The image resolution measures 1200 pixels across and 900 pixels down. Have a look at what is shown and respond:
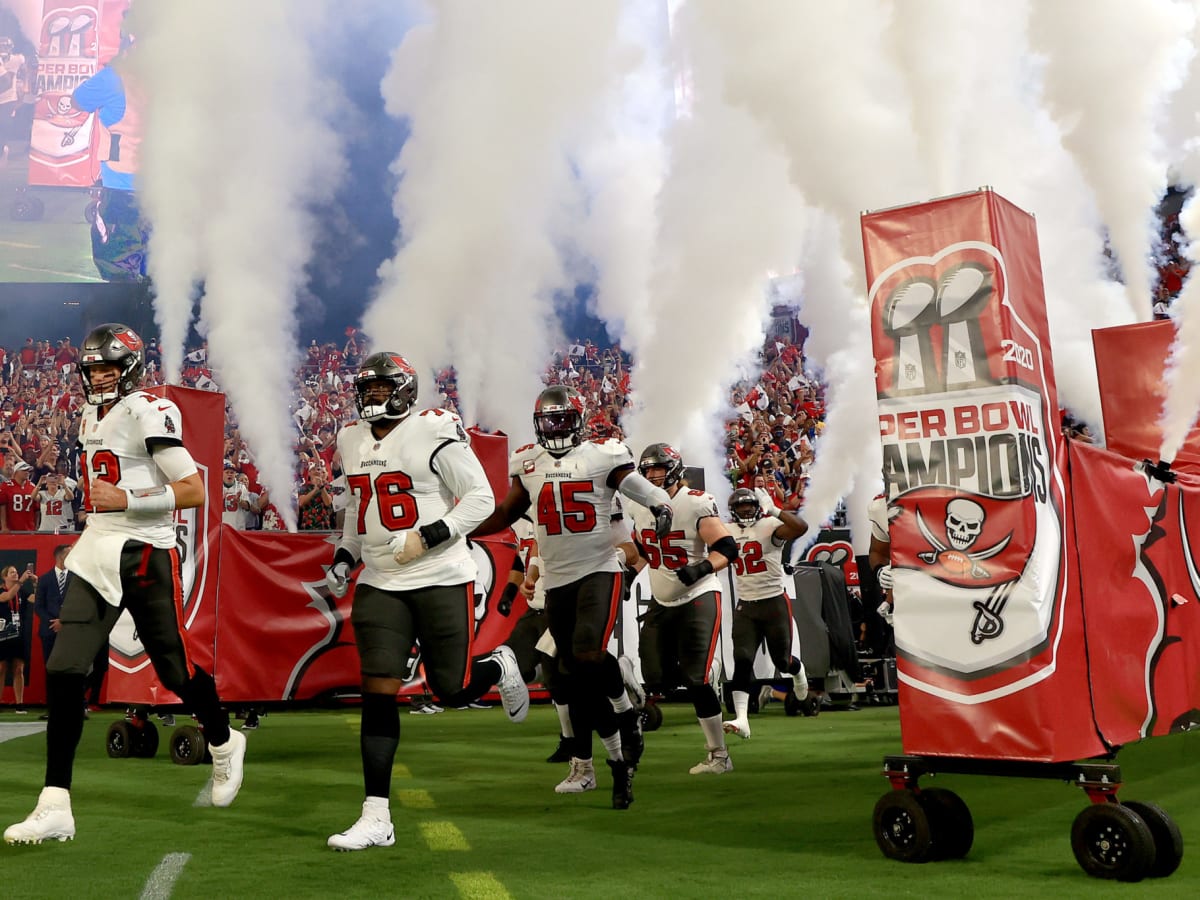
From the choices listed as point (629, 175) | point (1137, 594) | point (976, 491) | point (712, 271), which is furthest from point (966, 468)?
point (629, 175)

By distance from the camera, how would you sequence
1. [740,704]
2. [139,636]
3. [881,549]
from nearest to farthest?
[139,636]
[881,549]
[740,704]

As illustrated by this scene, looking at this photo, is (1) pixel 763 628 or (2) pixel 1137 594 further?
(1) pixel 763 628

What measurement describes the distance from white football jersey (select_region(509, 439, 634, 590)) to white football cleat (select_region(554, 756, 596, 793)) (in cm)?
93

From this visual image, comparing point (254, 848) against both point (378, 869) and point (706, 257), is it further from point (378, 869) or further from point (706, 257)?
point (706, 257)

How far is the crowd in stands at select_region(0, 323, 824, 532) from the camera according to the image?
51.6 ft

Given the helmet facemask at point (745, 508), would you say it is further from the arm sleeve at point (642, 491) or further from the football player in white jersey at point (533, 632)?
the arm sleeve at point (642, 491)

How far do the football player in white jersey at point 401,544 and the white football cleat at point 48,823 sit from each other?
3.41 feet

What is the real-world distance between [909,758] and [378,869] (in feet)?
6.17

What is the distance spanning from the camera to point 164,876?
392cm

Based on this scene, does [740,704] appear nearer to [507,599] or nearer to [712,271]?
[507,599]

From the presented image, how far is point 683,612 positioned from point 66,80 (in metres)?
30.0

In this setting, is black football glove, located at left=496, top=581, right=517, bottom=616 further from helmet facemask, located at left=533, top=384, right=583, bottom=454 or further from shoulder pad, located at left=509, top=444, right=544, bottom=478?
helmet facemask, located at left=533, top=384, right=583, bottom=454

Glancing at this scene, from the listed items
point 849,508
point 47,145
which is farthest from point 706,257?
point 47,145

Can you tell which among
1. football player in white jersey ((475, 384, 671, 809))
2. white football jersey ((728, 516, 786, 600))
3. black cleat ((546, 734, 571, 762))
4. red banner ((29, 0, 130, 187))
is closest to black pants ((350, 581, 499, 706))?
football player in white jersey ((475, 384, 671, 809))
